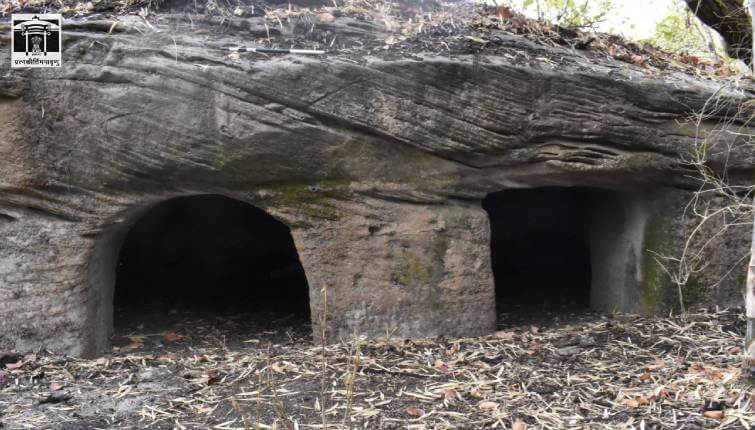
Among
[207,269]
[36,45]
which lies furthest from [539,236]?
[36,45]

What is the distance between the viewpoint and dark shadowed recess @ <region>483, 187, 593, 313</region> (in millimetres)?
8406

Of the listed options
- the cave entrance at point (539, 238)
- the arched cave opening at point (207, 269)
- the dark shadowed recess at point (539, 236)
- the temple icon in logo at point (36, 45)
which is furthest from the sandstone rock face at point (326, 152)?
the dark shadowed recess at point (539, 236)

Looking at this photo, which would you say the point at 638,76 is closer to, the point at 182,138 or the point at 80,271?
the point at 182,138

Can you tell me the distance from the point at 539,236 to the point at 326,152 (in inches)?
190

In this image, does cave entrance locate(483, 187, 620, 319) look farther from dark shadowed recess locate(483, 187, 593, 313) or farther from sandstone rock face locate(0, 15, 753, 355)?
sandstone rock face locate(0, 15, 753, 355)

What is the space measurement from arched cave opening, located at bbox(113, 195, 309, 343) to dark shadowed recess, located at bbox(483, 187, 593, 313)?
103 inches

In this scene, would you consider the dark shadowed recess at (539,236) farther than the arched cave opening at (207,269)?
Yes

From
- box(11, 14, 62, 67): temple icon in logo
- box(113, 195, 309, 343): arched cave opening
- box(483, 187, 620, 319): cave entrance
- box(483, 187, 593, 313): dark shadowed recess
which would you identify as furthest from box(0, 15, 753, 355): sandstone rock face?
box(483, 187, 593, 313): dark shadowed recess

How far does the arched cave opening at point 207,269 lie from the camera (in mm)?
7078

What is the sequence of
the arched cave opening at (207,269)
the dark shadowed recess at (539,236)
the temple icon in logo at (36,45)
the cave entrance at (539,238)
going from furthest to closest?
the dark shadowed recess at (539,236) < the cave entrance at (539,238) < the arched cave opening at (207,269) < the temple icon in logo at (36,45)

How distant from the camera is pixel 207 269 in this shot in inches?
333

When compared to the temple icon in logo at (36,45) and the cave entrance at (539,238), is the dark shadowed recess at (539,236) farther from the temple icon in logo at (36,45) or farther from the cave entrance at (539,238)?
the temple icon in logo at (36,45)

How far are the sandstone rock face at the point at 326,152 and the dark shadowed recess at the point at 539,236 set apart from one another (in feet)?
9.32

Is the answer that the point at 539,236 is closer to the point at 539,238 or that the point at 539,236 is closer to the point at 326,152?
the point at 539,238
